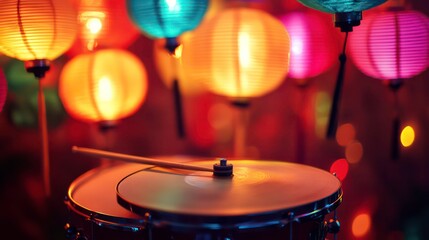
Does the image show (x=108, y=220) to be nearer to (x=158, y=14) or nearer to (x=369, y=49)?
(x=158, y=14)

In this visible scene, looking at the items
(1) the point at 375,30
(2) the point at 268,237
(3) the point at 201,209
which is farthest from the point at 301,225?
(1) the point at 375,30

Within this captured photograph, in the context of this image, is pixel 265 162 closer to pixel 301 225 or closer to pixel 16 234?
pixel 301 225

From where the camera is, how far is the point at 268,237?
109 centimetres

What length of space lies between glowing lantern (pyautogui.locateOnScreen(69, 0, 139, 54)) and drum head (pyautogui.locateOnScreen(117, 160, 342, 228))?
2.59 feet

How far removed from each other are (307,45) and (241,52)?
39 cm

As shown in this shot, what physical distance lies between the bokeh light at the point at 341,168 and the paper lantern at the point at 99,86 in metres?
1.45

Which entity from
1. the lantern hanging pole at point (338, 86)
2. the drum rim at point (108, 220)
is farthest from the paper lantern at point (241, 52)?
the drum rim at point (108, 220)

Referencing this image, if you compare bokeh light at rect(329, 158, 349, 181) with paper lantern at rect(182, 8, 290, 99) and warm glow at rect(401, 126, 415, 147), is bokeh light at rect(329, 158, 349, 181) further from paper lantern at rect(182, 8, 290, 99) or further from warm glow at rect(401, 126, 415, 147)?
paper lantern at rect(182, 8, 290, 99)

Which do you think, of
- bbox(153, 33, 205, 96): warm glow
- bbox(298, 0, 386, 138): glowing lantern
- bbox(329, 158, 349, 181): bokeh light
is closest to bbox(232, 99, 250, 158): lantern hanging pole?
bbox(153, 33, 205, 96): warm glow

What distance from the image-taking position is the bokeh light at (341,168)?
285 centimetres

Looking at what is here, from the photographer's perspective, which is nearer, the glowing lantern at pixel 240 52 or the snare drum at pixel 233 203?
the snare drum at pixel 233 203

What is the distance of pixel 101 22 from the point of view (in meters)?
1.93

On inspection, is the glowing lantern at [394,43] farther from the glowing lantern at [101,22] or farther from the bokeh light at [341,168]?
the bokeh light at [341,168]

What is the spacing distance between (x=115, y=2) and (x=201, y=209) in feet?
3.95
